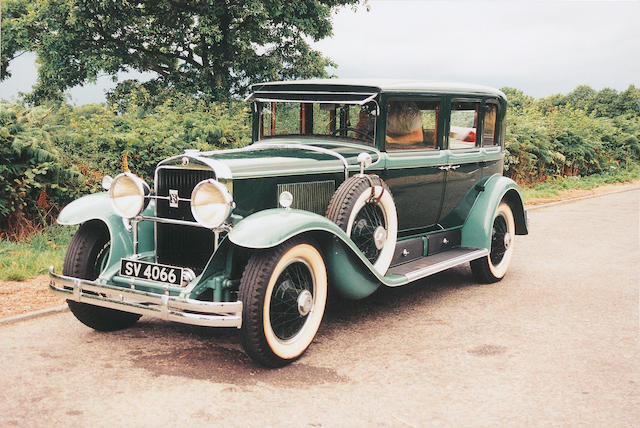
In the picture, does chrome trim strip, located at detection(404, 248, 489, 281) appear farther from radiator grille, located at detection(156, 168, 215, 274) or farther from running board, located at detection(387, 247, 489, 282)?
radiator grille, located at detection(156, 168, 215, 274)

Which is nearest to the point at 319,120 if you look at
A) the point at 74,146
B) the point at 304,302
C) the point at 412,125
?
the point at 412,125

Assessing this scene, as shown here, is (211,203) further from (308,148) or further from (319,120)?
(319,120)

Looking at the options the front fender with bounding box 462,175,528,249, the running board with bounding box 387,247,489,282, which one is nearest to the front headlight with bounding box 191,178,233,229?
the running board with bounding box 387,247,489,282

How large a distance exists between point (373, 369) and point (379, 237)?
1.29 m

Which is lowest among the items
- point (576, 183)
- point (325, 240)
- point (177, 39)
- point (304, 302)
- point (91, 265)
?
point (576, 183)

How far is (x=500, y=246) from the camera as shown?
22.1ft

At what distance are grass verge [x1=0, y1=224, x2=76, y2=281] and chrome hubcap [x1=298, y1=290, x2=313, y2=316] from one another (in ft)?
9.78

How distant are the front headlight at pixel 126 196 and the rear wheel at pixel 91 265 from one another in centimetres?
29

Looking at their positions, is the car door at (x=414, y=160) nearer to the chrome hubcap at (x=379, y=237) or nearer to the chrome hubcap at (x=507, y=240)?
the chrome hubcap at (x=379, y=237)

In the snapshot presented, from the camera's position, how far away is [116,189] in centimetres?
463

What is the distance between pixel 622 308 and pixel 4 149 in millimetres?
6529

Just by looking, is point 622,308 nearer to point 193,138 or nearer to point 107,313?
point 107,313

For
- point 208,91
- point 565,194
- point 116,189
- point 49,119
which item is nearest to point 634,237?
point 565,194

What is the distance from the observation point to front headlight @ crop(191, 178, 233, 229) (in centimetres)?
418
